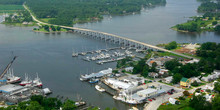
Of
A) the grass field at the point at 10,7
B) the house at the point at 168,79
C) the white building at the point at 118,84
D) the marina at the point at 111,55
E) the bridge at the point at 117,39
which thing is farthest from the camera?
the grass field at the point at 10,7

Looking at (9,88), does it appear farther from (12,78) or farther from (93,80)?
(93,80)

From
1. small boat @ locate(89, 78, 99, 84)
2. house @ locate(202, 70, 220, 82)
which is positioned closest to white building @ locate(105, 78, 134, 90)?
small boat @ locate(89, 78, 99, 84)

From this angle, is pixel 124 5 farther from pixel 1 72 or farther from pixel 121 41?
pixel 1 72

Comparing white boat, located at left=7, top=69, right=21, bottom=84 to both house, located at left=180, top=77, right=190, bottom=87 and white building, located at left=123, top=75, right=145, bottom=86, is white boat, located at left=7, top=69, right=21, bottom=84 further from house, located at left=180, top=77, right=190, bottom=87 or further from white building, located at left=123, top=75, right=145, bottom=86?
house, located at left=180, top=77, right=190, bottom=87

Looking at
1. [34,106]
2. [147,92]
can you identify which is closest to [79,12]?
[147,92]

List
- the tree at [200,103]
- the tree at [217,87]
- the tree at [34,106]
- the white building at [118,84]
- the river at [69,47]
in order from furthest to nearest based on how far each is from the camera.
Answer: the river at [69,47] → the white building at [118,84] → the tree at [217,87] → the tree at [200,103] → the tree at [34,106]

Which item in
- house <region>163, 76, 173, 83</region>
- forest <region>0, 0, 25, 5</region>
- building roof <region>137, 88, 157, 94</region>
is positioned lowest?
building roof <region>137, 88, 157, 94</region>

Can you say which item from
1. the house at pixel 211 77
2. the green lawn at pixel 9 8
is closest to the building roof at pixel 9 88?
the house at pixel 211 77

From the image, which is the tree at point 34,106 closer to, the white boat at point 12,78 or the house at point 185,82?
the white boat at point 12,78
